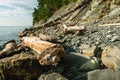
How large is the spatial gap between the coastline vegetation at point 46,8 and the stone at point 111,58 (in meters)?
37.3

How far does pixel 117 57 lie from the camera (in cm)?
809

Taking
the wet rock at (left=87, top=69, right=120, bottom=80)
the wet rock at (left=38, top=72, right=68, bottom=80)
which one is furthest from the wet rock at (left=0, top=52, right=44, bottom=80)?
the wet rock at (left=87, top=69, right=120, bottom=80)

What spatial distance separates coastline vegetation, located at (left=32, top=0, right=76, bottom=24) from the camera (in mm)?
52306

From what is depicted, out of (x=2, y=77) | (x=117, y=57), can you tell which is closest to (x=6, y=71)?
(x=2, y=77)

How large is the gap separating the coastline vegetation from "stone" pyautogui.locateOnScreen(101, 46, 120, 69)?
37.3 m

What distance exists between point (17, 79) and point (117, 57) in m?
3.47

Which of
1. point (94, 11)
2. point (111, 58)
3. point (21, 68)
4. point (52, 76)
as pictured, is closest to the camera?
point (52, 76)

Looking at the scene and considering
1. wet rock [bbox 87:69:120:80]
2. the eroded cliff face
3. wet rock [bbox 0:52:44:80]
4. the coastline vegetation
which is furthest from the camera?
the coastline vegetation

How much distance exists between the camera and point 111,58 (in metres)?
8.20

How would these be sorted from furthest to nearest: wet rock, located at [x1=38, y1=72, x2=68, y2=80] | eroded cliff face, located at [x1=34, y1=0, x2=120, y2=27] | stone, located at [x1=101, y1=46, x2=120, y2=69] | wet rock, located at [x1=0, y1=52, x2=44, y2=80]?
eroded cliff face, located at [x1=34, y1=0, x2=120, y2=27]
wet rock, located at [x1=0, y1=52, x2=44, y2=80]
stone, located at [x1=101, y1=46, x2=120, y2=69]
wet rock, located at [x1=38, y1=72, x2=68, y2=80]

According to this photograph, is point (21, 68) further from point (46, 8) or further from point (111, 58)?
point (46, 8)

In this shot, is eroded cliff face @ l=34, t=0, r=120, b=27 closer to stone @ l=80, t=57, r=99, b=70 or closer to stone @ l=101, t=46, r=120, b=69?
stone @ l=101, t=46, r=120, b=69

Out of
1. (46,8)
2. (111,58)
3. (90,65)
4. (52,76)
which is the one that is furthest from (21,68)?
(46,8)

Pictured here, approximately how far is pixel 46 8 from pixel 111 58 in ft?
166
